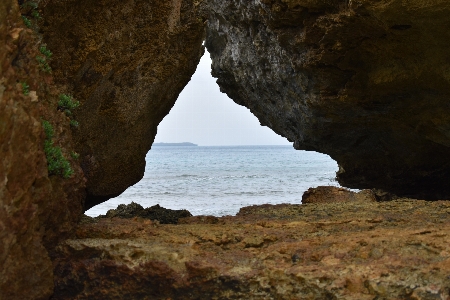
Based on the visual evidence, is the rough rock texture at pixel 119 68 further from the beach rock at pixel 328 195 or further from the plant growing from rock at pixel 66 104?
the beach rock at pixel 328 195

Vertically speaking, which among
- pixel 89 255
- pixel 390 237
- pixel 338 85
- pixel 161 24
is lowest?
pixel 89 255

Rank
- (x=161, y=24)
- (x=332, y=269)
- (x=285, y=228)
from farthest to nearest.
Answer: (x=161, y=24), (x=285, y=228), (x=332, y=269)

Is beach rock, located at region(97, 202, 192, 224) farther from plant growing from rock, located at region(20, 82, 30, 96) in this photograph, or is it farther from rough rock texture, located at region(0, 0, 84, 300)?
plant growing from rock, located at region(20, 82, 30, 96)

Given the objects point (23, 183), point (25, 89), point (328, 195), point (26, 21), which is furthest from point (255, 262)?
point (328, 195)

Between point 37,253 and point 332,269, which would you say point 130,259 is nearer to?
point 37,253

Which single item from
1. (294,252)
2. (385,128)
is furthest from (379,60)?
(294,252)

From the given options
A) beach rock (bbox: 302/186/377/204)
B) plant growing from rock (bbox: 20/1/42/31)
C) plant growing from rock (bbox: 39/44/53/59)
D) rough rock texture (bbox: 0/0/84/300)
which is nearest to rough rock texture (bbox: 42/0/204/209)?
plant growing from rock (bbox: 20/1/42/31)

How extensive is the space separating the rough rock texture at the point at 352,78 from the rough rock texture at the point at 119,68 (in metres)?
1.54

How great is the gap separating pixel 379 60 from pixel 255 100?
14.0 feet

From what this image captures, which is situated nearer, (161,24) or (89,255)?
(89,255)

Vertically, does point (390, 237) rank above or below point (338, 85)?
below

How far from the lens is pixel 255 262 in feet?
15.1

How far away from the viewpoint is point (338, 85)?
834 cm

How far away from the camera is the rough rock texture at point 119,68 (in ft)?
20.8
